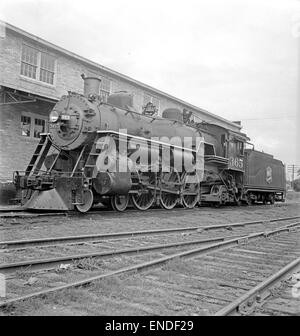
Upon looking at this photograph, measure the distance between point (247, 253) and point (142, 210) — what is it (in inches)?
254

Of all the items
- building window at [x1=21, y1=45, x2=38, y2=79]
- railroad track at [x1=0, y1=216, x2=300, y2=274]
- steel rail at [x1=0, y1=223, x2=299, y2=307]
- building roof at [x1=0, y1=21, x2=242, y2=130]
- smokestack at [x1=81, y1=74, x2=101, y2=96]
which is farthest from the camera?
building window at [x1=21, y1=45, x2=38, y2=79]

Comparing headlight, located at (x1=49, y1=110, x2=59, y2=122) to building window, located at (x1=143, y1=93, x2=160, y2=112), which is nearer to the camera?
headlight, located at (x1=49, y1=110, x2=59, y2=122)

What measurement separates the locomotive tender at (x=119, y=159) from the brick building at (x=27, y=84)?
3841mm

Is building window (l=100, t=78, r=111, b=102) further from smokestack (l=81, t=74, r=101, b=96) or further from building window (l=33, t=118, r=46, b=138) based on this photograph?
smokestack (l=81, t=74, r=101, b=96)

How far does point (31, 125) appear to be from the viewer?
17031 millimetres

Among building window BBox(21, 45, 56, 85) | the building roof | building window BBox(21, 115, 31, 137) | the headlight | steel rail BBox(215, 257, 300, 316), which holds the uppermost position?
the building roof

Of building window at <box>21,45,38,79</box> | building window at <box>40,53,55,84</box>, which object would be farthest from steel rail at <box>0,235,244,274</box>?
building window at <box>40,53,55,84</box>

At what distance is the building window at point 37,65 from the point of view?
16.2m

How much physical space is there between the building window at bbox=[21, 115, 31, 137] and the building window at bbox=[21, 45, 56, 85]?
1711 mm

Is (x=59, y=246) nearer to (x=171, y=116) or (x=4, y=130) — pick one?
(x=171, y=116)

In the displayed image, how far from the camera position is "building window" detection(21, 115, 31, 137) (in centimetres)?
1662

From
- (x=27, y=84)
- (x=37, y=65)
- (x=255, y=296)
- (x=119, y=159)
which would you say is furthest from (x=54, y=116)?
(x=255, y=296)

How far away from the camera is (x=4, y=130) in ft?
52.0

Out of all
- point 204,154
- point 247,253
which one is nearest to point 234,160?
point 204,154
